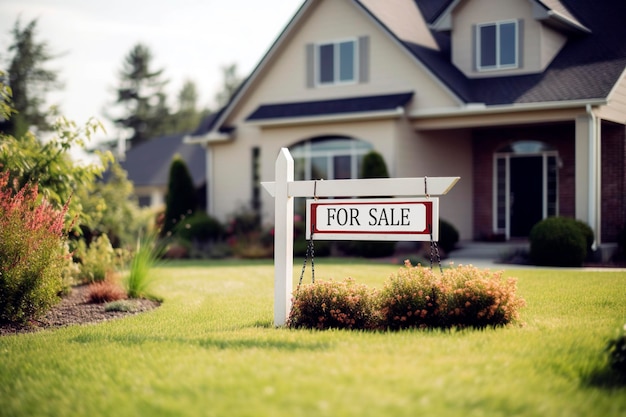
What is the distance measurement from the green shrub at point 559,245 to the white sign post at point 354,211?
855cm

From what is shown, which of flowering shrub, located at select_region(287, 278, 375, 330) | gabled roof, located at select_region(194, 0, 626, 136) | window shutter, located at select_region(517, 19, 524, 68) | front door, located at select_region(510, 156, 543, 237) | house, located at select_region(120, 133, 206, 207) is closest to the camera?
flowering shrub, located at select_region(287, 278, 375, 330)

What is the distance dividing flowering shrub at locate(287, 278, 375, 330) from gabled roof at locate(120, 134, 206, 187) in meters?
24.4

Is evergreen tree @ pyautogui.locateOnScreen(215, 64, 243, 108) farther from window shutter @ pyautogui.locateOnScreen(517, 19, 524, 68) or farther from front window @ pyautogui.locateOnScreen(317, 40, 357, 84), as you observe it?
window shutter @ pyautogui.locateOnScreen(517, 19, 524, 68)

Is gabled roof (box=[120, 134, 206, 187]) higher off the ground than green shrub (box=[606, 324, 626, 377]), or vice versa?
gabled roof (box=[120, 134, 206, 187])

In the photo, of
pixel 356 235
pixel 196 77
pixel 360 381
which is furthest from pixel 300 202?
pixel 196 77

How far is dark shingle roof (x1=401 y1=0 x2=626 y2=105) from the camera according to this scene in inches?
665

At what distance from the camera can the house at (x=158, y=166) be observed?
3384 cm

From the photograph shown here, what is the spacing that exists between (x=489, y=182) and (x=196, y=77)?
47.9 meters

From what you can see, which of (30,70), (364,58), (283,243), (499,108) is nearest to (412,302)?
(283,243)

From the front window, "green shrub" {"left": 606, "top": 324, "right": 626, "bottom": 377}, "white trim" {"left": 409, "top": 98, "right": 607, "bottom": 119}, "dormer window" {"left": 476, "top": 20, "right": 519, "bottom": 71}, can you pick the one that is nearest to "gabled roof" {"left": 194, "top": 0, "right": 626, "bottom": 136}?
"white trim" {"left": 409, "top": 98, "right": 607, "bottom": 119}

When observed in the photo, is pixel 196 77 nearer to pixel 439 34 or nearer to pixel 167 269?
pixel 439 34

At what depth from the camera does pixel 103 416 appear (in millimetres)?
4953

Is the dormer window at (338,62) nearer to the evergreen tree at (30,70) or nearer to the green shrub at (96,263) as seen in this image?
the green shrub at (96,263)

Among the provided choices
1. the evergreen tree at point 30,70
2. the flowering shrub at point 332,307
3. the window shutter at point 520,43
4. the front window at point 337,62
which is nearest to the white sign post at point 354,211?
the flowering shrub at point 332,307
